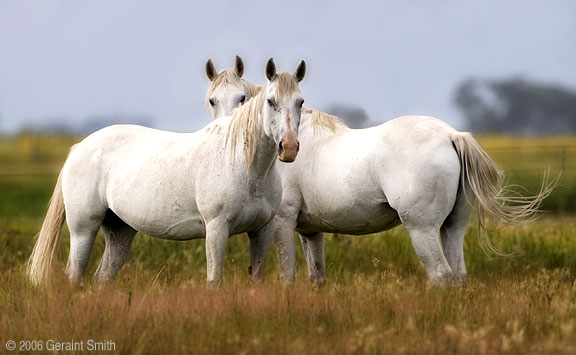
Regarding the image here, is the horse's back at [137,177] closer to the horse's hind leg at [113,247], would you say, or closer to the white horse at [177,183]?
the white horse at [177,183]

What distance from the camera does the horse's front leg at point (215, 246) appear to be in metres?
6.13

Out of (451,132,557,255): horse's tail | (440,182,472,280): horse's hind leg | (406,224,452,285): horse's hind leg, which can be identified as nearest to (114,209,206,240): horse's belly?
(406,224,452,285): horse's hind leg

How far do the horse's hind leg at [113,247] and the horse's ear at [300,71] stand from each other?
236cm

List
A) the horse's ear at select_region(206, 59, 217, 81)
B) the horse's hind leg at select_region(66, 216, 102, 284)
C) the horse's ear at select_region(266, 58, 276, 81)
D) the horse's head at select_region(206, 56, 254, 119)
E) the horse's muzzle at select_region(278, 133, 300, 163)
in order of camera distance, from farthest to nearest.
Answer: the horse's ear at select_region(206, 59, 217, 81) → the horse's head at select_region(206, 56, 254, 119) → the horse's hind leg at select_region(66, 216, 102, 284) → the horse's ear at select_region(266, 58, 276, 81) → the horse's muzzle at select_region(278, 133, 300, 163)

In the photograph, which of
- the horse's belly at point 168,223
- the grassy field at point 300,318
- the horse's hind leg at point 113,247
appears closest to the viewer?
the grassy field at point 300,318

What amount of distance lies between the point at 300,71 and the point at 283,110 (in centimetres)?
49

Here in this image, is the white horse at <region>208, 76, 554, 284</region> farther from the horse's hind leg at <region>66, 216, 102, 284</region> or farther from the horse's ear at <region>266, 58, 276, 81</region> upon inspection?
the horse's hind leg at <region>66, 216, 102, 284</region>

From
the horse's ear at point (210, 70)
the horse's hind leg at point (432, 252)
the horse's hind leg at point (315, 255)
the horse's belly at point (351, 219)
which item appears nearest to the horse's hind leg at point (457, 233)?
the horse's hind leg at point (432, 252)

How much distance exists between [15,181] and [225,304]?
33.0 meters

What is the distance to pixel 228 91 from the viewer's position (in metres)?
7.74

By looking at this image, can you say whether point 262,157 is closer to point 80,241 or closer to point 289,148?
point 289,148

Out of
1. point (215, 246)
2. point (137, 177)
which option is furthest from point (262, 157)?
point (137, 177)

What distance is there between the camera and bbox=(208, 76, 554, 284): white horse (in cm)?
638

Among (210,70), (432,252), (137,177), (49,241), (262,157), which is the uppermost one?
(210,70)
